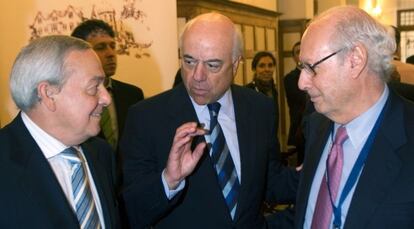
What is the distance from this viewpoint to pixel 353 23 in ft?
5.44

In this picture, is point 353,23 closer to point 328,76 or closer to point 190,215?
point 328,76

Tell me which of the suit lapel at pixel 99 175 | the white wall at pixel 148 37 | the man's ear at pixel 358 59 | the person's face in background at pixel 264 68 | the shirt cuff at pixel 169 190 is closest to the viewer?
the man's ear at pixel 358 59

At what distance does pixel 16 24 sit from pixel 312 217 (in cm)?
226

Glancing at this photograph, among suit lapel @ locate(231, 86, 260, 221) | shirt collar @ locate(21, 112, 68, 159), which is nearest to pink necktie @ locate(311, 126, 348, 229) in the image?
suit lapel @ locate(231, 86, 260, 221)

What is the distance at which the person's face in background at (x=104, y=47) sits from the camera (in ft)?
11.2

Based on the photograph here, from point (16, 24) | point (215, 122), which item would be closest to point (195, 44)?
point (215, 122)

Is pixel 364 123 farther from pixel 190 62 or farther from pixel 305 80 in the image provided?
pixel 190 62

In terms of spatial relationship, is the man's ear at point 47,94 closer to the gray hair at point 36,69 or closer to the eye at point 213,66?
the gray hair at point 36,69

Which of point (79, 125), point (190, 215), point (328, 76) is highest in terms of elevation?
point (328, 76)

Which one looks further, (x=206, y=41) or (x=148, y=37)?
(x=148, y=37)

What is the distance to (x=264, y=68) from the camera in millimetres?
6160

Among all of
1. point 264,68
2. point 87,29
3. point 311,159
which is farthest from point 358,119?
point 264,68

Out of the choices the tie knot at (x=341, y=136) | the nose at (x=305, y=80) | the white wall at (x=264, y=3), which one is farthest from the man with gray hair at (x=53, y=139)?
the white wall at (x=264, y=3)

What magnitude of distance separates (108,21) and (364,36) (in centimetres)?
285
